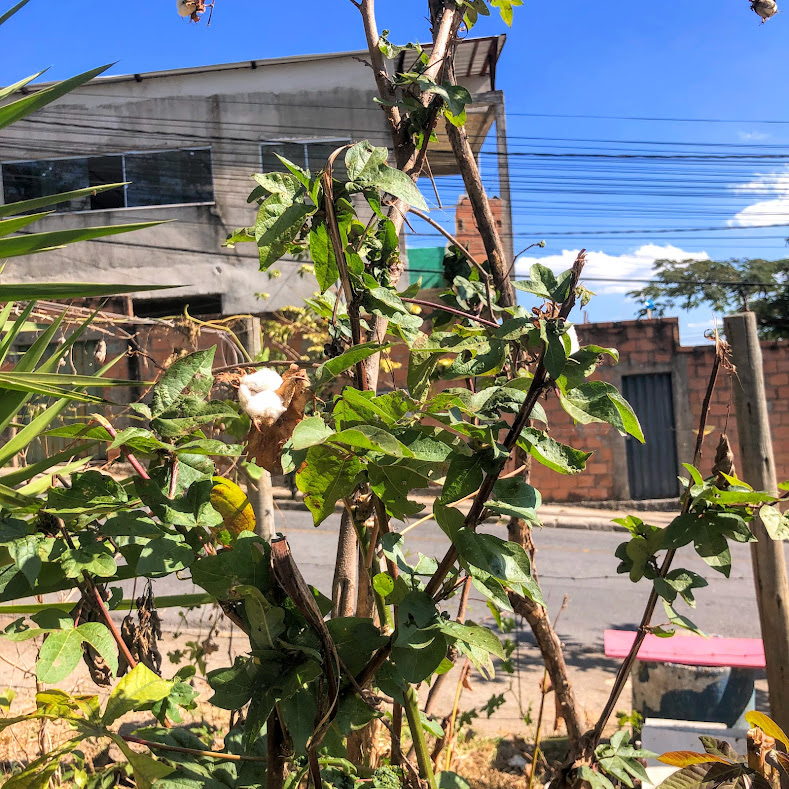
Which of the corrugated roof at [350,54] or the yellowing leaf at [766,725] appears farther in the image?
the corrugated roof at [350,54]

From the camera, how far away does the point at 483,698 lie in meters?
3.97

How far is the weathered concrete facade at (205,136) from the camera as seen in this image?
11930 millimetres

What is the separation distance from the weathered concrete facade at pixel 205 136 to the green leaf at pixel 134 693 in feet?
36.7

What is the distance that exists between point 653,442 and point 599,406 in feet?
36.4

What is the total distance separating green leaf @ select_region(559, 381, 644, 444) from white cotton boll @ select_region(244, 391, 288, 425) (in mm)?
380

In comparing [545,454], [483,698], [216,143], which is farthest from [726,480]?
[216,143]

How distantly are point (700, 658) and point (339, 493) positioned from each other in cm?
259

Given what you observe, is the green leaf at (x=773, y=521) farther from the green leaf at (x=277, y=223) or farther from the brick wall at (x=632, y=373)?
the brick wall at (x=632, y=373)

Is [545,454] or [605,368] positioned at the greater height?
[605,368]

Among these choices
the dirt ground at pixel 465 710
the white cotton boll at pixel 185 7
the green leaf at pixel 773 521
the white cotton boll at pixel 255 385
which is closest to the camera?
the white cotton boll at pixel 255 385

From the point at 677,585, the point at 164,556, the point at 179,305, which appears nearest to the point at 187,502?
the point at 164,556

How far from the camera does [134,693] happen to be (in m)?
0.95

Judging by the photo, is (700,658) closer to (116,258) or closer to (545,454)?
(545,454)

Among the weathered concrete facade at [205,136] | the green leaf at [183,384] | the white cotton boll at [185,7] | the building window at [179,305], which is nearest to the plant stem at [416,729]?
the green leaf at [183,384]
